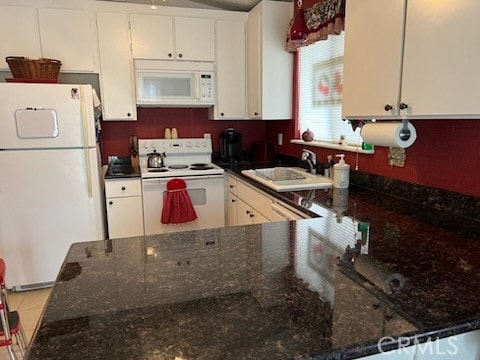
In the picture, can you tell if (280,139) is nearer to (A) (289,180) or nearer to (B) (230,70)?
(B) (230,70)

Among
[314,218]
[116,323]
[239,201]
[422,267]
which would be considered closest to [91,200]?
[239,201]

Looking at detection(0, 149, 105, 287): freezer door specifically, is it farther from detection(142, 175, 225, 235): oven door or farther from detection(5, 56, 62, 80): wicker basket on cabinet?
detection(5, 56, 62, 80): wicker basket on cabinet

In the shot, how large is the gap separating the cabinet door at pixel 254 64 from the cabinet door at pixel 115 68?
3.64 feet

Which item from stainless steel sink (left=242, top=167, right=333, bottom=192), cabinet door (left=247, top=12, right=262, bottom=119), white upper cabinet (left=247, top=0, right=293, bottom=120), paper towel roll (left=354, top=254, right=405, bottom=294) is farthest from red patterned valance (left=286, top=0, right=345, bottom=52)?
paper towel roll (left=354, top=254, right=405, bottom=294)

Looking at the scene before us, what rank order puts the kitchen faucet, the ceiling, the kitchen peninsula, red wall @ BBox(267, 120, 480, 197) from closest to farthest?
the kitchen peninsula
red wall @ BBox(267, 120, 480, 197)
the kitchen faucet
the ceiling

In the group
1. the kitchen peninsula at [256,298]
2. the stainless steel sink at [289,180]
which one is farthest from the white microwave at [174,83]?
the kitchen peninsula at [256,298]

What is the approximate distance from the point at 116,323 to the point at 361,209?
1.36m

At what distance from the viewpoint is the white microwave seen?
10.3ft

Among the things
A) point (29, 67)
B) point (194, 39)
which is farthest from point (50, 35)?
point (194, 39)

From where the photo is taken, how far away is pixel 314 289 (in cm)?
89

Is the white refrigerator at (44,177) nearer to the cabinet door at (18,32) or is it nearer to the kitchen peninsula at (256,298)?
the cabinet door at (18,32)

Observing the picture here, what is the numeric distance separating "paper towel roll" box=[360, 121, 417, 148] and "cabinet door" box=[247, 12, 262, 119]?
160cm

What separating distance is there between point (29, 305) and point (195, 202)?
1500mm

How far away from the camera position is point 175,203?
301 centimetres
